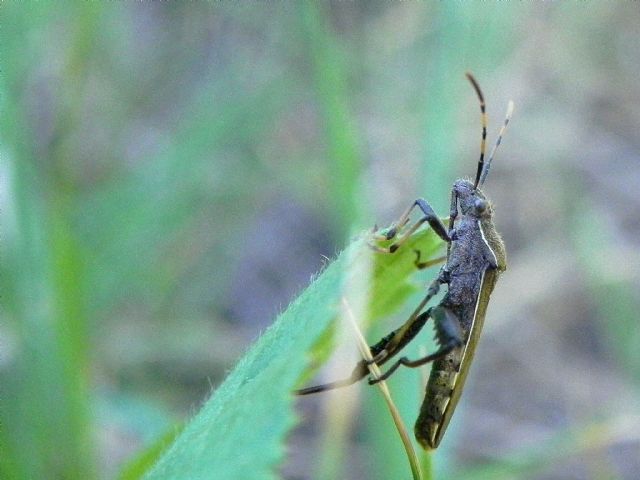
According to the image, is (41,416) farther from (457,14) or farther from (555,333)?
(555,333)

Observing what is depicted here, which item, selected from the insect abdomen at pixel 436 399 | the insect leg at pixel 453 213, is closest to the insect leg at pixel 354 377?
the insect abdomen at pixel 436 399

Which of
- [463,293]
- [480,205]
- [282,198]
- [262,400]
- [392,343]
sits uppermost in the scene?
[282,198]

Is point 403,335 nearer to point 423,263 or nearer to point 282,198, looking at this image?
point 423,263

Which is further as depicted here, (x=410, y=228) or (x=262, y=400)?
(x=410, y=228)

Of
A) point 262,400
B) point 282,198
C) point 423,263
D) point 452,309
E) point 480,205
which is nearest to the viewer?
point 262,400

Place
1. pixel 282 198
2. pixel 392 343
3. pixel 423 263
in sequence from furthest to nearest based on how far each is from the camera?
pixel 282 198 → pixel 392 343 → pixel 423 263

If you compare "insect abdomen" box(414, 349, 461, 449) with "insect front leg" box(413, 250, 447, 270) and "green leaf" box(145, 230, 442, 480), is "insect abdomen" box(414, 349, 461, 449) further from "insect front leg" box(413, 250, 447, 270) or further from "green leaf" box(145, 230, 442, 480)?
"green leaf" box(145, 230, 442, 480)

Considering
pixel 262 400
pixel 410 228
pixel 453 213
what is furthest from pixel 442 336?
pixel 262 400
